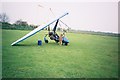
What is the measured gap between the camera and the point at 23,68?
19.7ft

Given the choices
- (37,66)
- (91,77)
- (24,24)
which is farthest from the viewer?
(24,24)

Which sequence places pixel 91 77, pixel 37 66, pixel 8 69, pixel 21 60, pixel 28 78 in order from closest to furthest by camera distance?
pixel 28 78 < pixel 91 77 < pixel 8 69 < pixel 37 66 < pixel 21 60

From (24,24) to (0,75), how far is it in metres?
34.0

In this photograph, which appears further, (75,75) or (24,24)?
(24,24)

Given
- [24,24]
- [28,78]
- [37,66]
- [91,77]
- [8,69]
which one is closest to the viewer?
[28,78]

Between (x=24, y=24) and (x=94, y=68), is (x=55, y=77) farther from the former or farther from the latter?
(x=24, y=24)

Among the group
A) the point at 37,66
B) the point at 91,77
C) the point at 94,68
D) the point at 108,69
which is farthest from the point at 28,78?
the point at 108,69

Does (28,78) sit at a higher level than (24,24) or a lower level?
lower

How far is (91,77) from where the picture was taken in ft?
17.9

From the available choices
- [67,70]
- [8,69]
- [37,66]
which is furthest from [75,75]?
→ [8,69]

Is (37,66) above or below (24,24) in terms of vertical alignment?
below

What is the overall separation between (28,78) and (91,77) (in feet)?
6.21

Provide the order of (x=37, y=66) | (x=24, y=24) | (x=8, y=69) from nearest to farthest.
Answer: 1. (x=8, y=69)
2. (x=37, y=66)
3. (x=24, y=24)

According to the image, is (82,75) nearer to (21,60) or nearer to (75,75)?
(75,75)
